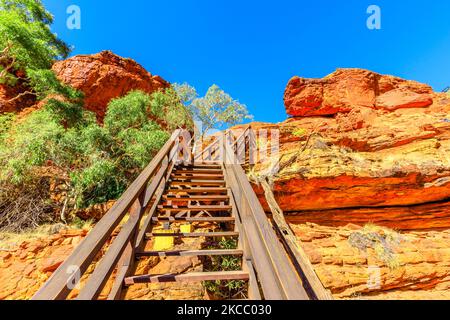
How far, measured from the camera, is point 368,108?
48.6 feet

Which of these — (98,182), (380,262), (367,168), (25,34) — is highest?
(25,34)

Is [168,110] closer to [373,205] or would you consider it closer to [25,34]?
[25,34]

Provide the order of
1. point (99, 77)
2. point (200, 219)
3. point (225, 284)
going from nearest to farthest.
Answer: point (200, 219) → point (225, 284) → point (99, 77)

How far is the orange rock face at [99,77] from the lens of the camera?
14039 mm

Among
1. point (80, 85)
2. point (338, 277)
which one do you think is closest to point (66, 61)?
point (80, 85)

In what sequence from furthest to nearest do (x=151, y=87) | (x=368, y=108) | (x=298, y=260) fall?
(x=151, y=87), (x=368, y=108), (x=298, y=260)

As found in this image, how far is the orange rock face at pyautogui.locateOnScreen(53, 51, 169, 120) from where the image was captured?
14039mm

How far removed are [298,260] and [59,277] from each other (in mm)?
4547

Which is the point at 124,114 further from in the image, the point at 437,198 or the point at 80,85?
the point at 437,198

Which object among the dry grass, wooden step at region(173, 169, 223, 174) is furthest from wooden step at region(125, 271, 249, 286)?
the dry grass

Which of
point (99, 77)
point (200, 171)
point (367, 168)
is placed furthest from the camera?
point (99, 77)

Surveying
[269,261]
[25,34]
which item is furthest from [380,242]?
[25,34]

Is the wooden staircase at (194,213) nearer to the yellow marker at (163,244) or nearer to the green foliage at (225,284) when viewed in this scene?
the green foliage at (225,284)

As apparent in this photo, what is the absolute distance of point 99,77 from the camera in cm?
1443
